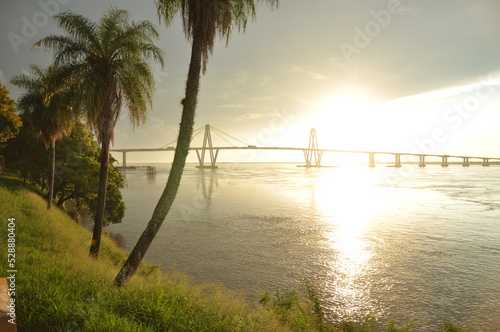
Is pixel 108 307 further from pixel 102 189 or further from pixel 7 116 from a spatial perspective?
pixel 7 116

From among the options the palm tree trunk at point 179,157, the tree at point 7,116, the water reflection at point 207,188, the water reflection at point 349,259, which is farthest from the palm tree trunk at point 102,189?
the water reflection at point 207,188

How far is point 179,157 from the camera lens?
32.0ft

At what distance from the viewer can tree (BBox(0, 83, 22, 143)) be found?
1978cm

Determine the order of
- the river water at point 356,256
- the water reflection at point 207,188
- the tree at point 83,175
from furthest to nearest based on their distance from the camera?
the water reflection at point 207,188
the tree at point 83,175
the river water at point 356,256

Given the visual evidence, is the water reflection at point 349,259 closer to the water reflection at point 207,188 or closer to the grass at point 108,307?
the grass at point 108,307

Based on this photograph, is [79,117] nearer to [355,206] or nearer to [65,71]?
[65,71]

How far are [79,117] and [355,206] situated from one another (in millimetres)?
41195

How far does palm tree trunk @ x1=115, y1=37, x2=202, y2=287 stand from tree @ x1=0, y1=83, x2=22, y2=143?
16.9m

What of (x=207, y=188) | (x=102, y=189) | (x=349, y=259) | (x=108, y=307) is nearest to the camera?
(x=108, y=307)

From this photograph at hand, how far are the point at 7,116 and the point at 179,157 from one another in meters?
17.8

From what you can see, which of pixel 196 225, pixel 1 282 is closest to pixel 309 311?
pixel 1 282

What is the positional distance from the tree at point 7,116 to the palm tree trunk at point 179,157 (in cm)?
1694

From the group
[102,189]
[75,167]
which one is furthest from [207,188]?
[102,189]

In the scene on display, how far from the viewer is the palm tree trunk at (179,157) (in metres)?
9.69
